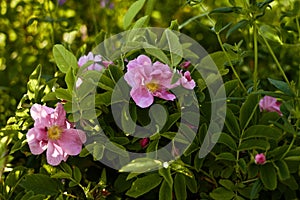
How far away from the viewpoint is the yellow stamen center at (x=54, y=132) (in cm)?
98

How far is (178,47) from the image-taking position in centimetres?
99

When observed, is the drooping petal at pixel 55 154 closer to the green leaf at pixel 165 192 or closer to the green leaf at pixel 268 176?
the green leaf at pixel 165 192

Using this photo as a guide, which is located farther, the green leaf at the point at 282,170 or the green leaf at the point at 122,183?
the green leaf at the point at 122,183

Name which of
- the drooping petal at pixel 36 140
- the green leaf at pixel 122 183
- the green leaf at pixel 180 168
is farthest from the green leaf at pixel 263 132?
the drooping petal at pixel 36 140

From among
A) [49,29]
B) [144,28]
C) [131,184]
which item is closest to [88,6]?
[49,29]

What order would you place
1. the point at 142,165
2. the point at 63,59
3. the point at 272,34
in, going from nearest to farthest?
the point at 142,165 → the point at 63,59 → the point at 272,34

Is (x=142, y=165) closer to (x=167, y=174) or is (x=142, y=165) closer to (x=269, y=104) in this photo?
(x=167, y=174)

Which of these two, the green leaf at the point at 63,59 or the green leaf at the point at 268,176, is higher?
the green leaf at the point at 63,59

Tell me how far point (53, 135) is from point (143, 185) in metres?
0.16

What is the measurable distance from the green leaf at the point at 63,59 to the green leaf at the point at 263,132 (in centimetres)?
31

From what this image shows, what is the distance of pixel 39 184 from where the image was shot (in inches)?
40.0

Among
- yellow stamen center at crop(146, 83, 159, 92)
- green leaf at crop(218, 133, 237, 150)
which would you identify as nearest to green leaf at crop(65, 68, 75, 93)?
yellow stamen center at crop(146, 83, 159, 92)

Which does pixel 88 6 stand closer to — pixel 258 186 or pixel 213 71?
pixel 213 71

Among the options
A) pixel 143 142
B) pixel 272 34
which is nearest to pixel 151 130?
pixel 143 142
